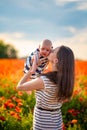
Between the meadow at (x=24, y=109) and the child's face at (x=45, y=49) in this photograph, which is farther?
the meadow at (x=24, y=109)

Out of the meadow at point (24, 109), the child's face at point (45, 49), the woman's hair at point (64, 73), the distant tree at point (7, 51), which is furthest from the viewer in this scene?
the distant tree at point (7, 51)

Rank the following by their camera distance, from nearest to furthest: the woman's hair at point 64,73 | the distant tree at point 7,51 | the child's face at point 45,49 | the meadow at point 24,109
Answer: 1. the woman's hair at point 64,73
2. the child's face at point 45,49
3. the meadow at point 24,109
4. the distant tree at point 7,51

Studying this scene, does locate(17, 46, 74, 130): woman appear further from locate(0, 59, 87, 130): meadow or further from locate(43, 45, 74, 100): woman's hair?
locate(0, 59, 87, 130): meadow

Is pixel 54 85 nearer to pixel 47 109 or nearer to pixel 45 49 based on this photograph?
pixel 47 109

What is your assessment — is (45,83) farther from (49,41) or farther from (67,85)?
(49,41)

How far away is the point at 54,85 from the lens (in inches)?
145

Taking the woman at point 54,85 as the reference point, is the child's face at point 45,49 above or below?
above

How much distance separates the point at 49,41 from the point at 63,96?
2.51ft

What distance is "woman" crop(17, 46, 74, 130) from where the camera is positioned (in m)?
3.64

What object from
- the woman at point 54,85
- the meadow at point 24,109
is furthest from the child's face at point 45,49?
the meadow at point 24,109

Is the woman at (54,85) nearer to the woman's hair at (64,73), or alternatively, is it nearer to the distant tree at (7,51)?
the woman's hair at (64,73)

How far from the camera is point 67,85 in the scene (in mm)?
3654

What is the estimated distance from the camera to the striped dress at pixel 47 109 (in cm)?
371

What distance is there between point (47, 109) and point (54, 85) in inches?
10.4
